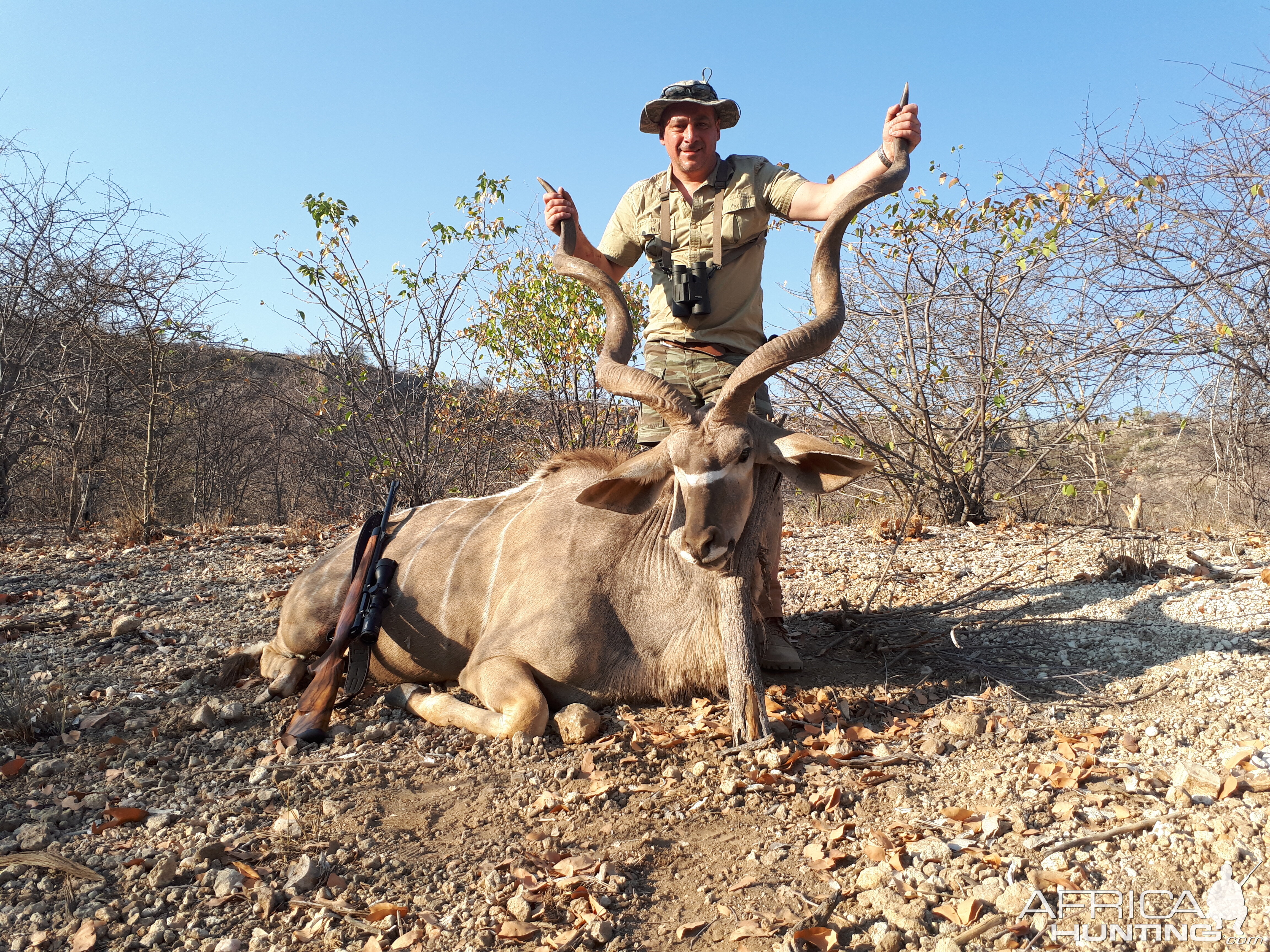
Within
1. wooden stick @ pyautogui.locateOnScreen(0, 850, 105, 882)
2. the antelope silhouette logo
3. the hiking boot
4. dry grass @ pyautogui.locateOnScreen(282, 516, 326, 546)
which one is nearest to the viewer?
the antelope silhouette logo

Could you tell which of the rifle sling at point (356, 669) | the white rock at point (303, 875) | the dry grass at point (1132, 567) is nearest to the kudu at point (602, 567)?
the rifle sling at point (356, 669)

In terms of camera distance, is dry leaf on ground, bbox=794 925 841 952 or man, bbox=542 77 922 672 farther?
man, bbox=542 77 922 672

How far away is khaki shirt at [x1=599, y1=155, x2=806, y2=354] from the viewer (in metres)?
4.16

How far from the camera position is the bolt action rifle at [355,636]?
→ 3857 mm

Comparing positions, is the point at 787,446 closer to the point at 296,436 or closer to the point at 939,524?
the point at 939,524

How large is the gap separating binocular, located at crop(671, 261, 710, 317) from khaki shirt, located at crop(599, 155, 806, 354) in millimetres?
40

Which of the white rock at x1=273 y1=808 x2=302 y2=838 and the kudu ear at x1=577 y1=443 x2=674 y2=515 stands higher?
the kudu ear at x1=577 y1=443 x2=674 y2=515

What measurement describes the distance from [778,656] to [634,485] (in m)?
1.16

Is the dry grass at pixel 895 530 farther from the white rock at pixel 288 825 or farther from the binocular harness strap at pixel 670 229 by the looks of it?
the white rock at pixel 288 825

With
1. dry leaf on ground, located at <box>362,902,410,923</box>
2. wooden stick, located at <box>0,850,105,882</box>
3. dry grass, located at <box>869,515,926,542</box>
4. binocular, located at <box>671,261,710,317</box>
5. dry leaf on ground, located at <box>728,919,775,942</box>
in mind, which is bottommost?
wooden stick, located at <box>0,850,105,882</box>

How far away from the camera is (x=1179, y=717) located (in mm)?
3361

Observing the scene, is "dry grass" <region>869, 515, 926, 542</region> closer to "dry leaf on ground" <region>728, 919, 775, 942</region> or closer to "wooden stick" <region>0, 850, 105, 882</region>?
"dry leaf on ground" <region>728, 919, 775, 942</region>

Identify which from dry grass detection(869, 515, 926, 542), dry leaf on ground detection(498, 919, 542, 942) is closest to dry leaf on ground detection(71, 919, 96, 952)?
dry leaf on ground detection(498, 919, 542, 942)

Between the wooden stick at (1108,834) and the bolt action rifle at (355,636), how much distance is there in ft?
9.94
